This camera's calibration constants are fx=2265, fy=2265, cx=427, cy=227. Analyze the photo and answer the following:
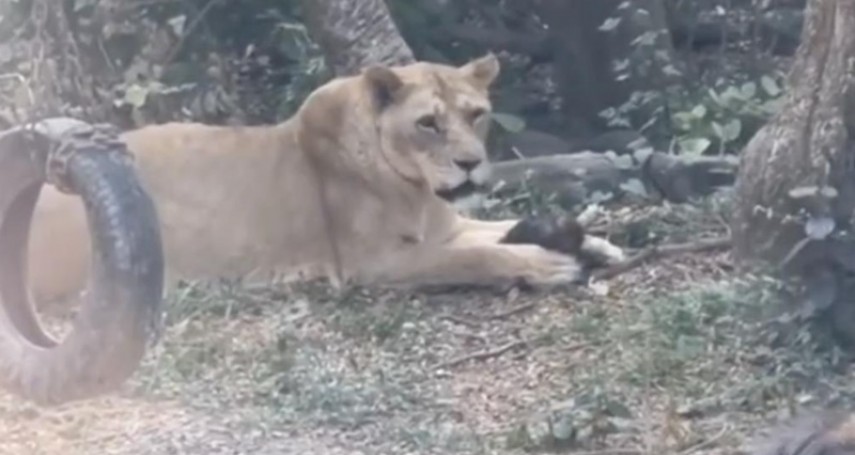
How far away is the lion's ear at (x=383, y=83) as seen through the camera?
23.5 feet

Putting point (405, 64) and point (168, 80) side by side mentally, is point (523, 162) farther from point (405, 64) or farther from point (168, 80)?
point (168, 80)

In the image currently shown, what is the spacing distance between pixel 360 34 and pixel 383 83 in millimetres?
960

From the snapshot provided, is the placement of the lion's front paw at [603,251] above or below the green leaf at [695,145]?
below

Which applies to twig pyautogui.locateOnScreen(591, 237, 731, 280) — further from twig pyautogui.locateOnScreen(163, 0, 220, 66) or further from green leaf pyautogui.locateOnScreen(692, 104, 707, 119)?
twig pyautogui.locateOnScreen(163, 0, 220, 66)

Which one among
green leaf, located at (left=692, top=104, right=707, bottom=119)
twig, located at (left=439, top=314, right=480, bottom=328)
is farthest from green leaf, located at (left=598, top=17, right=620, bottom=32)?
twig, located at (left=439, top=314, right=480, bottom=328)

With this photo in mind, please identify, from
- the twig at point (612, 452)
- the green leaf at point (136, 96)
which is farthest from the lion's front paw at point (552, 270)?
the green leaf at point (136, 96)

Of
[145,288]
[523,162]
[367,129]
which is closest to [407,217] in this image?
[367,129]

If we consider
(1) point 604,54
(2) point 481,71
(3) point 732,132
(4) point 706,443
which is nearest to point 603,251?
(2) point 481,71

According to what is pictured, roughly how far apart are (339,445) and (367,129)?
7.10 ft

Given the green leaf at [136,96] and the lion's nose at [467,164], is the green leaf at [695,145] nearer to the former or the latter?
the lion's nose at [467,164]

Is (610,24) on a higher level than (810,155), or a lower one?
lower

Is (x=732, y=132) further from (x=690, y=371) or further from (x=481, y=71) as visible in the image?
(x=690, y=371)

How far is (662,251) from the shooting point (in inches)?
281

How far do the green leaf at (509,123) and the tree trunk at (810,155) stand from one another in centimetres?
250
